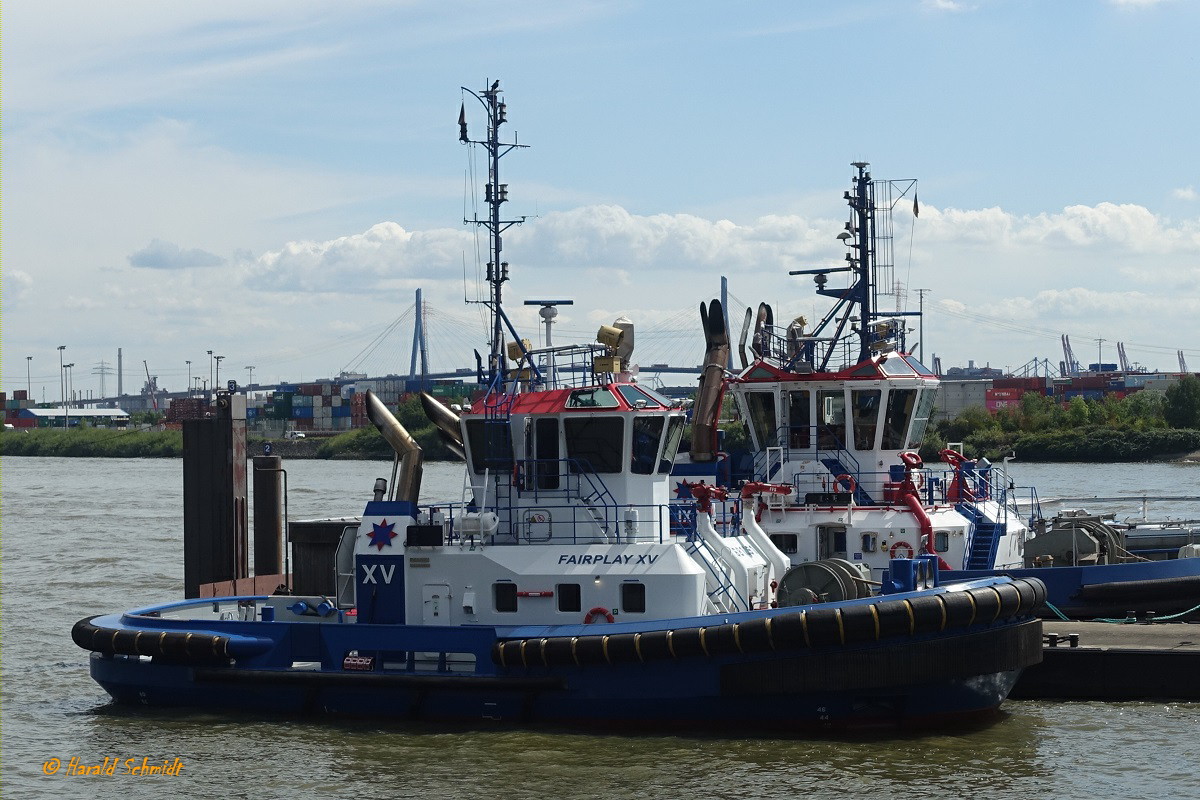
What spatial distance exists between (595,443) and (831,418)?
19.0ft

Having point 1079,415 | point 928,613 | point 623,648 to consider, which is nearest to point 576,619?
point 623,648

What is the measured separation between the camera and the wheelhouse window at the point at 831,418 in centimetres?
2045

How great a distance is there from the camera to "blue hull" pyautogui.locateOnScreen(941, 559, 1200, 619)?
18.4 meters

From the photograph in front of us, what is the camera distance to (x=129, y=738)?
51.0 feet

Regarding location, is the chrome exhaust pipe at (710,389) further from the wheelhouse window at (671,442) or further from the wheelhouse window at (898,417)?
the wheelhouse window at (671,442)

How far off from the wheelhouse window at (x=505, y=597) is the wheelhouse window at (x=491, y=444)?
1310 millimetres

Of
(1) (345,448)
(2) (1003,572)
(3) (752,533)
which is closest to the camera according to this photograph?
(3) (752,533)

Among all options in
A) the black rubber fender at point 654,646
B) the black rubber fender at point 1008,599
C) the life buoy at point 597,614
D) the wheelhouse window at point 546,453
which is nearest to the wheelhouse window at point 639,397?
the wheelhouse window at point 546,453

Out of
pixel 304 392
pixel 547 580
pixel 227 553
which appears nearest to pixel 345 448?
pixel 304 392

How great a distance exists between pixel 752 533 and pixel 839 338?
17.1ft

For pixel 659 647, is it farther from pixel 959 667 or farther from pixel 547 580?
pixel 959 667

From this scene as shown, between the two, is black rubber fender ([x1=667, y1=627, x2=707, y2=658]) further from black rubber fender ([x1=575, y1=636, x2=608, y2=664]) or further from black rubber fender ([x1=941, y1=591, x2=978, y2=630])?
black rubber fender ([x1=941, y1=591, x2=978, y2=630])

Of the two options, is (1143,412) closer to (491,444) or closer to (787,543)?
(787,543)

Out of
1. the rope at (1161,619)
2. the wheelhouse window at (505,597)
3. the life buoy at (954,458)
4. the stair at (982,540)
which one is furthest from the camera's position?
the life buoy at (954,458)
